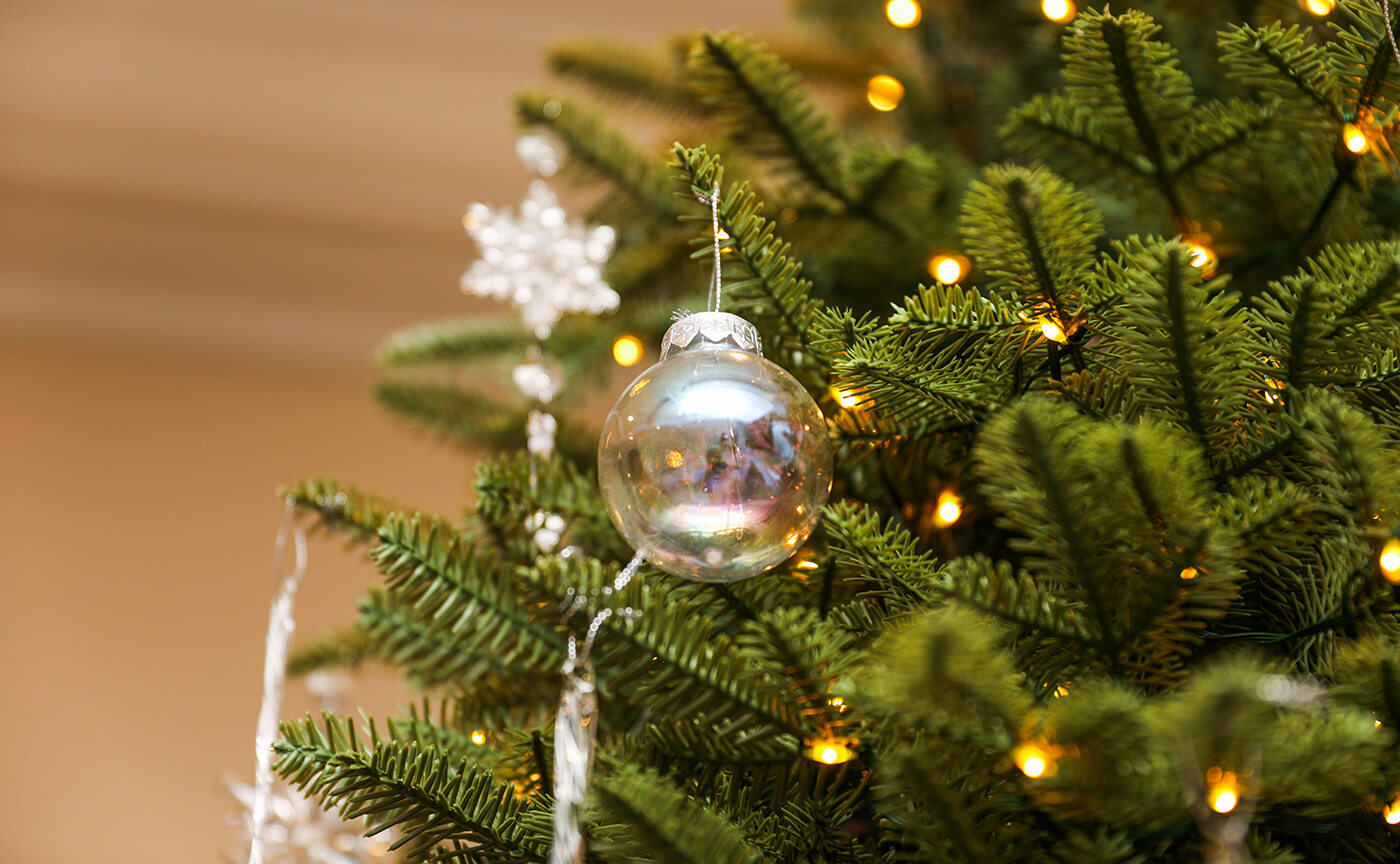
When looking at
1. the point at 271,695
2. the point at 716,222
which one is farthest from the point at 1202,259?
the point at 271,695

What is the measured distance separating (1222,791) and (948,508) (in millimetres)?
177

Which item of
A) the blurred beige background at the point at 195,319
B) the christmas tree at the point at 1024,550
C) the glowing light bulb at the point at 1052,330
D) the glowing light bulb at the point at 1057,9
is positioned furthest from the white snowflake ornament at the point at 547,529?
the blurred beige background at the point at 195,319

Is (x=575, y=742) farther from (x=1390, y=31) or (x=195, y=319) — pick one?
(x=195, y=319)

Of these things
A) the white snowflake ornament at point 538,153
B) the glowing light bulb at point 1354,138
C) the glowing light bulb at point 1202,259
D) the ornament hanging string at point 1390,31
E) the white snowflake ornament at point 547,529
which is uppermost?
the white snowflake ornament at point 538,153

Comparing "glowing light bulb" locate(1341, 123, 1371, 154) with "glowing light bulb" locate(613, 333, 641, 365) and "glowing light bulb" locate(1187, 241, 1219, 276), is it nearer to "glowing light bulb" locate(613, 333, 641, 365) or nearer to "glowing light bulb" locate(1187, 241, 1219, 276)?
"glowing light bulb" locate(1187, 241, 1219, 276)

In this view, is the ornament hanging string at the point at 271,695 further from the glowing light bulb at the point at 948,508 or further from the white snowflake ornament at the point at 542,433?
the glowing light bulb at the point at 948,508

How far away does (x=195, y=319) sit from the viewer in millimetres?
1797

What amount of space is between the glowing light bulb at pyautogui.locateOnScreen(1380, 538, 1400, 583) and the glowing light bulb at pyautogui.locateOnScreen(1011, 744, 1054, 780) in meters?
0.12

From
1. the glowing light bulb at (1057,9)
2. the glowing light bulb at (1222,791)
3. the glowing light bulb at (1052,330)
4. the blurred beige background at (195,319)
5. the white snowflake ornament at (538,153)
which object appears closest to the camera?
the glowing light bulb at (1222,791)

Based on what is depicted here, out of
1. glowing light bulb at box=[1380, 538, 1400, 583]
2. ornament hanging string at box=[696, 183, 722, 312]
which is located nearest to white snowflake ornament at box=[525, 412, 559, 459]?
ornament hanging string at box=[696, 183, 722, 312]

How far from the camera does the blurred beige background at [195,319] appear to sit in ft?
4.79

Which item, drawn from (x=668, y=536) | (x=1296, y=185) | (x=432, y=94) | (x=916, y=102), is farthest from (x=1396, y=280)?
(x=432, y=94)

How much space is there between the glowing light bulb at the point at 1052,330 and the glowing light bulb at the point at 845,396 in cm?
7

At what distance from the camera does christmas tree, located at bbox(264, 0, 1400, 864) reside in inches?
11.7
